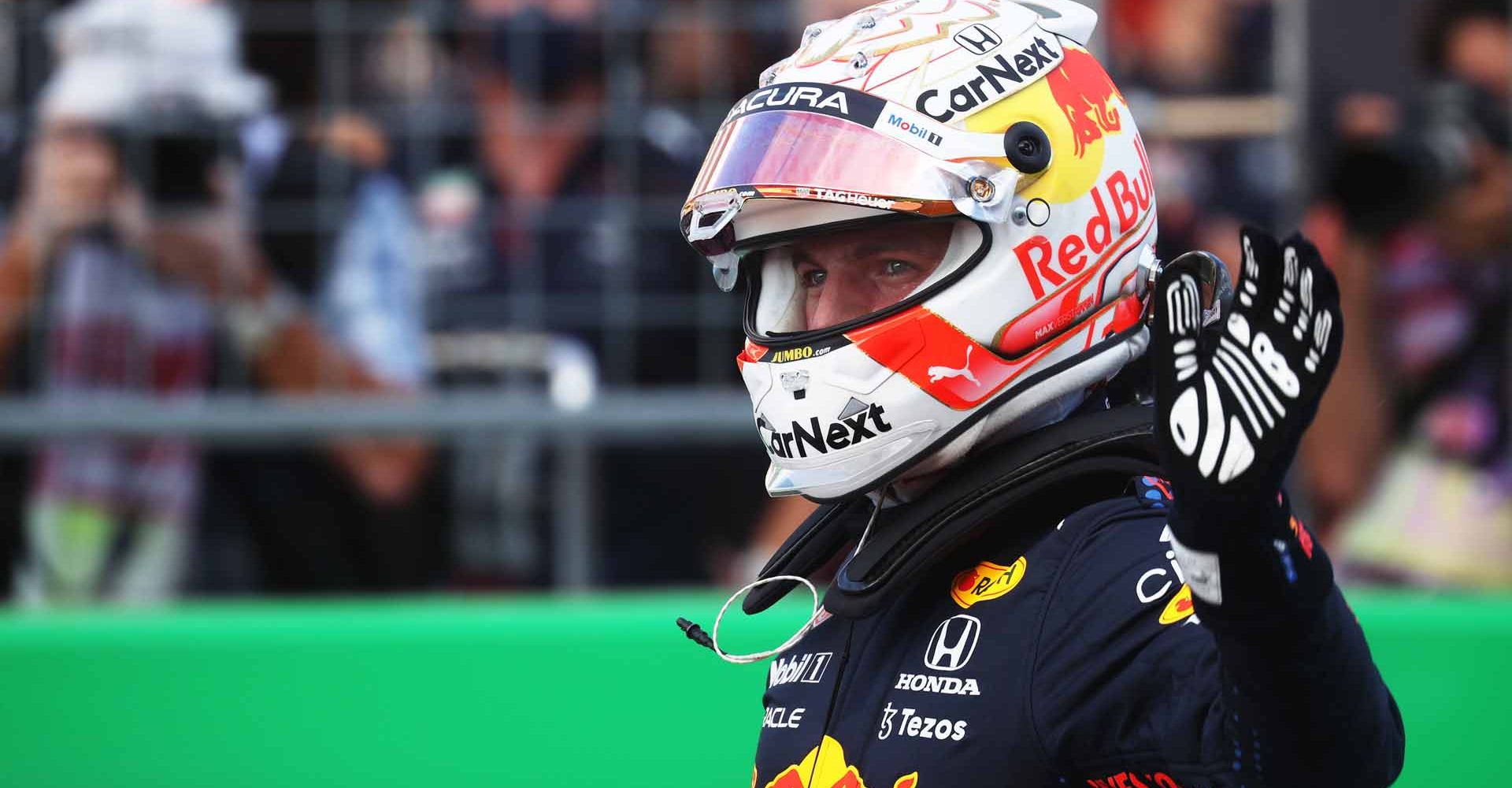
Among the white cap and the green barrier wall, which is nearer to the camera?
the green barrier wall

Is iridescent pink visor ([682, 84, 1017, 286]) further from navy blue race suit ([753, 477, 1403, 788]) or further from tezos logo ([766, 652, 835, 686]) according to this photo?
tezos logo ([766, 652, 835, 686])

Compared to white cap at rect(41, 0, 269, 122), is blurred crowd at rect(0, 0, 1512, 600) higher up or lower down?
lower down

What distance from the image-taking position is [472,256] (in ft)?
15.2

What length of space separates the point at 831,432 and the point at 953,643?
36 centimetres

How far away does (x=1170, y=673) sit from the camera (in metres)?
1.69

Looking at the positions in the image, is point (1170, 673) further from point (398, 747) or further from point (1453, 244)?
point (1453, 244)

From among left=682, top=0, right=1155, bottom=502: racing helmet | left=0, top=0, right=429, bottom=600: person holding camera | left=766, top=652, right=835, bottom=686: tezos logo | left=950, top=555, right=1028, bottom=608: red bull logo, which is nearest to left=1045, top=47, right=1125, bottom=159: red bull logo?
left=682, top=0, right=1155, bottom=502: racing helmet

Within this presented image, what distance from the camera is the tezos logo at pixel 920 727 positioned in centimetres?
191

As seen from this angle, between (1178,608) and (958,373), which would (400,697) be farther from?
(1178,608)

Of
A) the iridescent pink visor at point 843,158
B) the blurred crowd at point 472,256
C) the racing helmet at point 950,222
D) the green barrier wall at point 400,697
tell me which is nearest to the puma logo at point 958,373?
the racing helmet at point 950,222

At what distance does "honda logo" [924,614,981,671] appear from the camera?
196cm

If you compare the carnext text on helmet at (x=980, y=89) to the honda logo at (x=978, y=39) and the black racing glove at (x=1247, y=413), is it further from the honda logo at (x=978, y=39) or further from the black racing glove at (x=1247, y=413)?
the black racing glove at (x=1247, y=413)

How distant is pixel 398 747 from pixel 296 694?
240 millimetres

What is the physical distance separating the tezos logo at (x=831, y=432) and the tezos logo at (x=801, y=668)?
0.80ft
